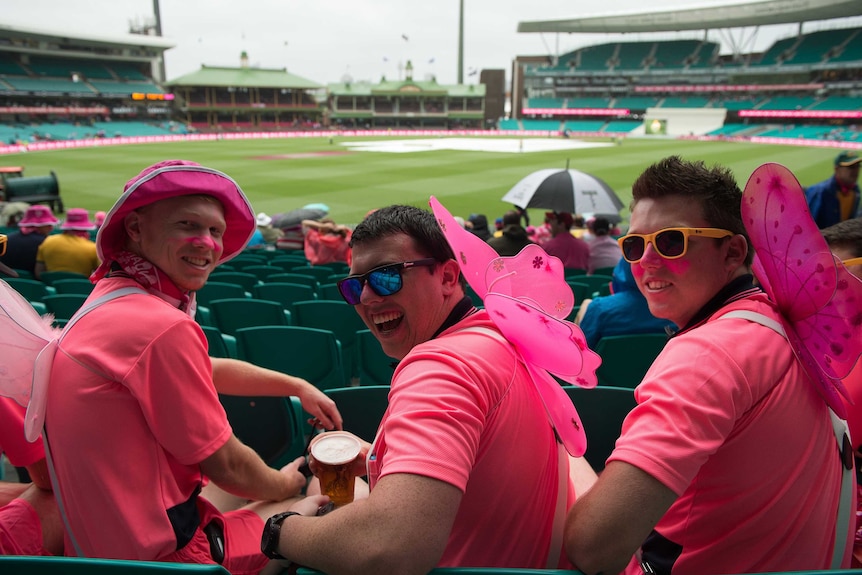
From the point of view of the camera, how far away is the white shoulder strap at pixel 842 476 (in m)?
1.26

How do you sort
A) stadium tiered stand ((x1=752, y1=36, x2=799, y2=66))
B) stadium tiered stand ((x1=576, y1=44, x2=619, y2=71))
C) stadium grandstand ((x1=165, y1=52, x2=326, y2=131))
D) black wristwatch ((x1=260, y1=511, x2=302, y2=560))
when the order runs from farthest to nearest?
stadium tiered stand ((x1=576, y1=44, x2=619, y2=71)) < stadium grandstand ((x1=165, y1=52, x2=326, y2=131)) < stadium tiered stand ((x1=752, y1=36, x2=799, y2=66)) < black wristwatch ((x1=260, y1=511, x2=302, y2=560))

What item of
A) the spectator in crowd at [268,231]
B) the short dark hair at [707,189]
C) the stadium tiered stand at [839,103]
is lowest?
the spectator in crowd at [268,231]

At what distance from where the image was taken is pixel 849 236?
2.14 m

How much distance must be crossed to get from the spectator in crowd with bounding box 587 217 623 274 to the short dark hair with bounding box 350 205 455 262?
579cm

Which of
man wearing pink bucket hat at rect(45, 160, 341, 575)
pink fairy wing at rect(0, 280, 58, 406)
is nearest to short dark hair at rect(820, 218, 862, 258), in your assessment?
man wearing pink bucket hat at rect(45, 160, 341, 575)

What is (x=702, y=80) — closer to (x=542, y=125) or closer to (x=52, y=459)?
(x=542, y=125)

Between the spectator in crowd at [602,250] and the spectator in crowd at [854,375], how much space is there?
4.74m

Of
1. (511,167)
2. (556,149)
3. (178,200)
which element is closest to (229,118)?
(556,149)

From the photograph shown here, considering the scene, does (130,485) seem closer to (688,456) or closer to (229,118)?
(688,456)

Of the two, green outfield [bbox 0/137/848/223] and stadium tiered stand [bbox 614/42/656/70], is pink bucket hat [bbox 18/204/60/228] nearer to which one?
green outfield [bbox 0/137/848/223]

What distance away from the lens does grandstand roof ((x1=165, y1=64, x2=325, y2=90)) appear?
62188 millimetres

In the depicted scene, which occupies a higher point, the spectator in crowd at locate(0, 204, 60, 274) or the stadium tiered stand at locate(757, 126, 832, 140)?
the stadium tiered stand at locate(757, 126, 832, 140)

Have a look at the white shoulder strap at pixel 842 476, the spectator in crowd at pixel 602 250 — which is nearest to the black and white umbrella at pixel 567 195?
the spectator in crowd at pixel 602 250

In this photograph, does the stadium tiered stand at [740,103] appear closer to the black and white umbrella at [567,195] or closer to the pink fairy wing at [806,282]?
the black and white umbrella at [567,195]
